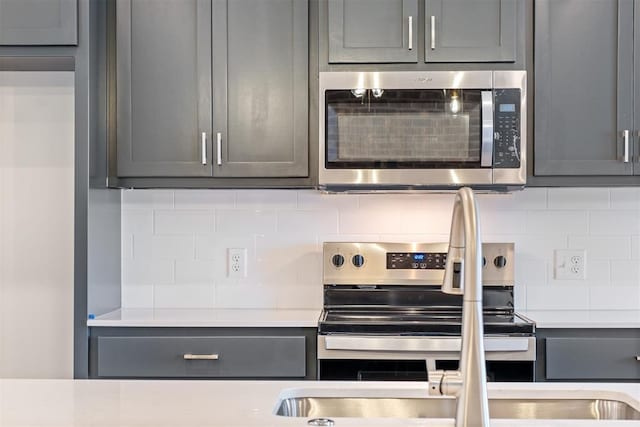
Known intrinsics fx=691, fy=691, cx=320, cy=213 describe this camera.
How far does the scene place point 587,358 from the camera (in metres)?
2.43

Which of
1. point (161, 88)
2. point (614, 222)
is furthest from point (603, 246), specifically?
point (161, 88)

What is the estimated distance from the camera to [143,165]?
105 inches

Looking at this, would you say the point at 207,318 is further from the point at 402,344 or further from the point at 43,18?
the point at 43,18

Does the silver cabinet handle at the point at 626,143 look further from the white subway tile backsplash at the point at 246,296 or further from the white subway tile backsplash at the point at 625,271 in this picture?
the white subway tile backsplash at the point at 246,296

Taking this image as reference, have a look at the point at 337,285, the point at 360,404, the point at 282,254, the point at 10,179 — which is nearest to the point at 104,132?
the point at 10,179

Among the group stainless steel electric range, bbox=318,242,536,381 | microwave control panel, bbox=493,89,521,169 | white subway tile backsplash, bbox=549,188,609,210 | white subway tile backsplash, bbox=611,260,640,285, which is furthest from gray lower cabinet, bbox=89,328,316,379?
white subway tile backsplash, bbox=611,260,640,285

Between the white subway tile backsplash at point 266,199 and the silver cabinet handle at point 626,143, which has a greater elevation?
the silver cabinet handle at point 626,143

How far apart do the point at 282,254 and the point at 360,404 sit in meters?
1.62

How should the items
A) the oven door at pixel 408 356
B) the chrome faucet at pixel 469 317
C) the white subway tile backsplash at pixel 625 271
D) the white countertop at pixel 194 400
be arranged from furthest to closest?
the white subway tile backsplash at pixel 625 271, the oven door at pixel 408 356, the white countertop at pixel 194 400, the chrome faucet at pixel 469 317

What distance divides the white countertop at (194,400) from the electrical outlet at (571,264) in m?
1.54

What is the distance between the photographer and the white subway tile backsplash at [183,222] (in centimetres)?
298

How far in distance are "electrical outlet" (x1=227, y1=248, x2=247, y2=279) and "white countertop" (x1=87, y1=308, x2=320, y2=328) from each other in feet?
0.62

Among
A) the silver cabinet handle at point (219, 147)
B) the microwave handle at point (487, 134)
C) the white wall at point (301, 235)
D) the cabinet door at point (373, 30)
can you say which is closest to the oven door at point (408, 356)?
the white wall at point (301, 235)

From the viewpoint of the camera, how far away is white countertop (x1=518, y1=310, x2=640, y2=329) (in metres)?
2.44
